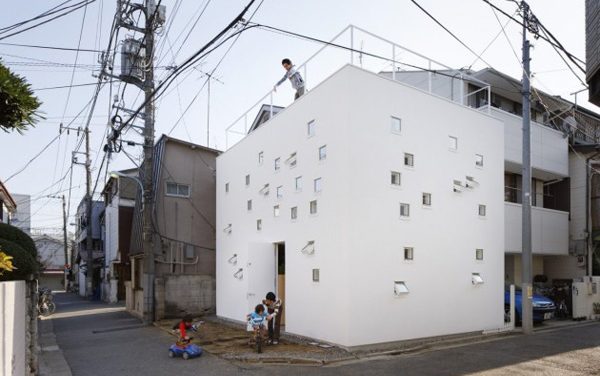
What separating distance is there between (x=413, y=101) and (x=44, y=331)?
14588 millimetres

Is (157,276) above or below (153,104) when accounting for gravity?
below

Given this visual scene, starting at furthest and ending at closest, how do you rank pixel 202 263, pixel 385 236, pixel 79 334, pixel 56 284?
pixel 56 284, pixel 202 263, pixel 79 334, pixel 385 236

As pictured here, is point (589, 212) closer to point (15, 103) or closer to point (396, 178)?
point (396, 178)

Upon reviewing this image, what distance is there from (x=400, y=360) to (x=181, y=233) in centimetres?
1165

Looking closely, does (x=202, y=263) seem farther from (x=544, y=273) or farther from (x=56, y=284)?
(x=56, y=284)

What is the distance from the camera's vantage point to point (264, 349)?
34.3 feet

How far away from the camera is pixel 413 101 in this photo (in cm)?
1191

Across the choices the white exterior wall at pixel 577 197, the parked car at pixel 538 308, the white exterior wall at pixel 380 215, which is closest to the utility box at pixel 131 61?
the white exterior wall at pixel 380 215

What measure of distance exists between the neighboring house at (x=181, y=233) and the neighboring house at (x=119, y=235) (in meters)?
7.28

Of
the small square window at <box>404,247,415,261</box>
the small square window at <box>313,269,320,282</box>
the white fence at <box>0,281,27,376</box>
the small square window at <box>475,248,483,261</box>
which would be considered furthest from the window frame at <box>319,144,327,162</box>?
the white fence at <box>0,281,27,376</box>

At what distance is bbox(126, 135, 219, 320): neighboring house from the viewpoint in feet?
56.5

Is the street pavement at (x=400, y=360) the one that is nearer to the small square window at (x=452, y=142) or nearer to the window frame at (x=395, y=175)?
the window frame at (x=395, y=175)

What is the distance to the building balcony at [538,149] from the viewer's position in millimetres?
17219

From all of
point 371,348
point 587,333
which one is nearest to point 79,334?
point 371,348
